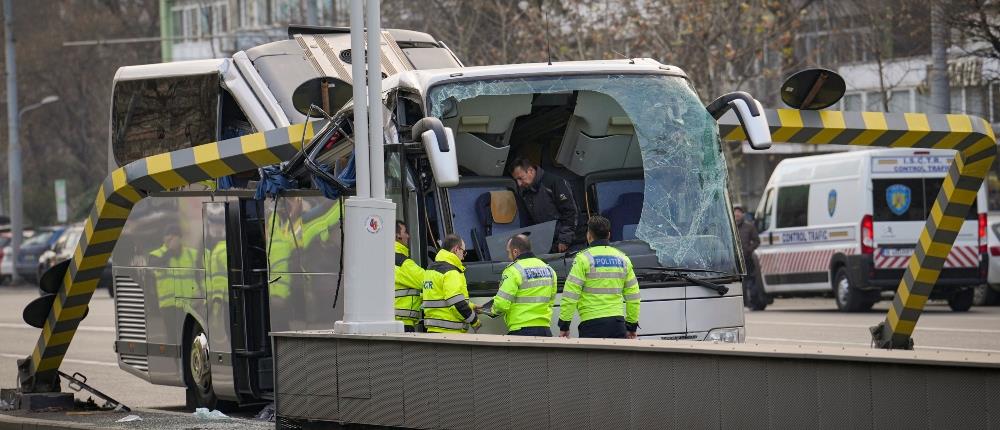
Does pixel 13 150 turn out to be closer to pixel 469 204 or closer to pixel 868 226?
pixel 868 226

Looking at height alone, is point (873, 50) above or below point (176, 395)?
above

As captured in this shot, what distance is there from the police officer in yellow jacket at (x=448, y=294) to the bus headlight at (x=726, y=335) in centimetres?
154

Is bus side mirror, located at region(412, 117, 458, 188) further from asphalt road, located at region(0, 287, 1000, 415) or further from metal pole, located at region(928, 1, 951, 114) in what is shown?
metal pole, located at region(928, 1, 951, 114)

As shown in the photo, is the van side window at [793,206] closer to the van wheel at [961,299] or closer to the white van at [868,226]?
the white van at [868,226]

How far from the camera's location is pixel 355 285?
10.1 m

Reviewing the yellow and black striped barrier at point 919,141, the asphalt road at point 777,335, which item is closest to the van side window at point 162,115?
the asphalt road at point 777,335

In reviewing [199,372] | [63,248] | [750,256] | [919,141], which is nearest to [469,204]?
[199,372]

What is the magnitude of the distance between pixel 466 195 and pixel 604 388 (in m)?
3.84

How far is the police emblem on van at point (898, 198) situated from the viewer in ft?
81.2

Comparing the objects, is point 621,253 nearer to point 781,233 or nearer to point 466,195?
point 466,195

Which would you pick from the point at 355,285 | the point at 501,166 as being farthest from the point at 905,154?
the point at 355,285

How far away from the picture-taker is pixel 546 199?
12.1m

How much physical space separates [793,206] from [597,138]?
15.1 metres

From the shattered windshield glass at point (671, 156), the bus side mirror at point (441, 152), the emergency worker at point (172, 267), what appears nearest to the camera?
the bus side mirror at point (441, 152)
